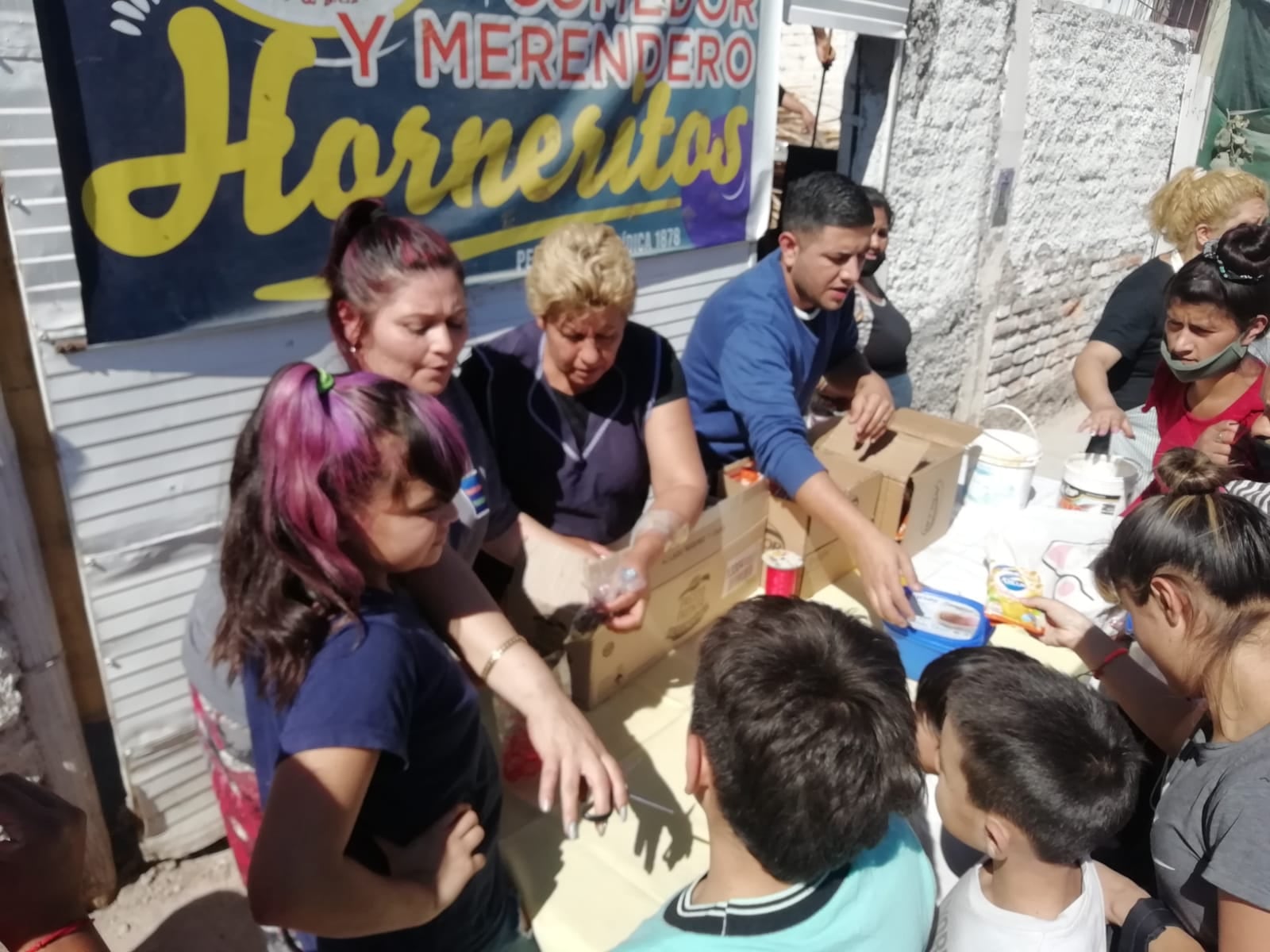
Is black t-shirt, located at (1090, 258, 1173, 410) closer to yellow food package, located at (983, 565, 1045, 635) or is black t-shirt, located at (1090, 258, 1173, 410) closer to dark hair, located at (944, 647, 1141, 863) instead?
yellow food package, located at (983, 565, 1045, 635)

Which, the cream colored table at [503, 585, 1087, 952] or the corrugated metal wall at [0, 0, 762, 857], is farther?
the corrugated metal wall at [0, 0, 762, 857]

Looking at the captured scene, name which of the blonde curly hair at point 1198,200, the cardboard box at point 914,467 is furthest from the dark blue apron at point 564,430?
the blonde curly hair at point 1198,200

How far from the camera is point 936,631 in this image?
2066mm

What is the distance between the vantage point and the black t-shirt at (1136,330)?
3.36 metres

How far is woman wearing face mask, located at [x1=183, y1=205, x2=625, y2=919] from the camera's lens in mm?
1398

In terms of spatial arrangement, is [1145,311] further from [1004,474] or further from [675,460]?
[675,460]

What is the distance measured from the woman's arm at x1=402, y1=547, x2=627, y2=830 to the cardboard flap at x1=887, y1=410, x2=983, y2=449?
179 centimetres

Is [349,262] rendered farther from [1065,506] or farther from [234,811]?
[1065,506]

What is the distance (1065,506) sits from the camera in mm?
2943

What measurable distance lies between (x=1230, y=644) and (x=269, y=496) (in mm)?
1547

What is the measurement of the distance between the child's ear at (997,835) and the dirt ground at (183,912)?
7.56ft

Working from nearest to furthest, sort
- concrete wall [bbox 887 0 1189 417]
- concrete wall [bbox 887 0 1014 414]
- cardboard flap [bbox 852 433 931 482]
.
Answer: cardboard flap [bbox 852 433 931 482], concrete wall [bbox 887 0 1014 414], concrete wall [bbox 887 0 1189 417]

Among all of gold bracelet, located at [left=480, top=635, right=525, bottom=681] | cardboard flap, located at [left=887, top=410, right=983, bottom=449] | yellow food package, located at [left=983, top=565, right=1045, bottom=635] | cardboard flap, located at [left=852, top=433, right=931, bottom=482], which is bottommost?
yellow food package, located at [left=983, top=565, right=1045, bottom=635]

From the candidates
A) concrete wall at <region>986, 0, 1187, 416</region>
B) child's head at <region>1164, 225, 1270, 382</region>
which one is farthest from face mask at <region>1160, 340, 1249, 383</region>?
concrete wall at <region>986, 0, 1187, 416</region>
